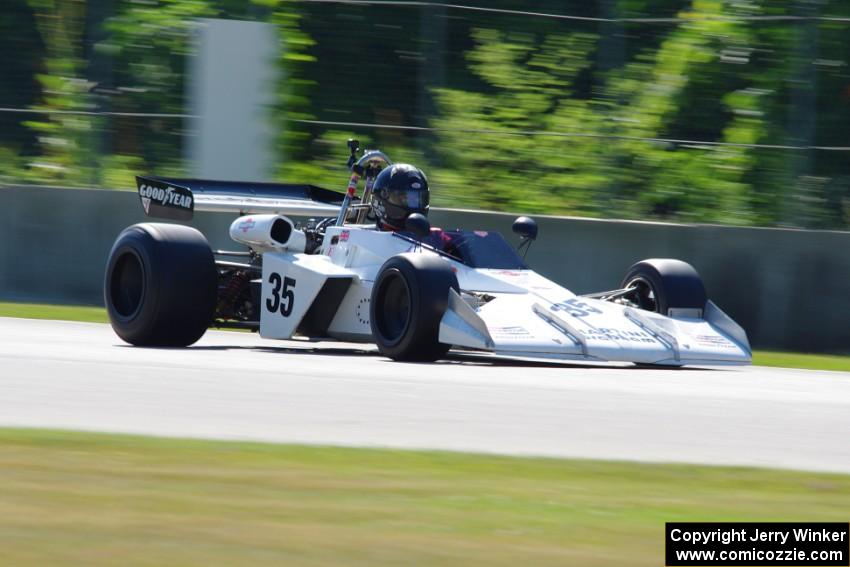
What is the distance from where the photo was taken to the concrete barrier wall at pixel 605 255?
1389 cm

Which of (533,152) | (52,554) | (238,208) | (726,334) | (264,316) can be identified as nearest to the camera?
(52,554)

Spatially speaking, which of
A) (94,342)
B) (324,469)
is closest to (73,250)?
(94,342)

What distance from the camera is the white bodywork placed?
418 inches

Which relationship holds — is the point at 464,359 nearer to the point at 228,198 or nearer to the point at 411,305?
the point at 411,305

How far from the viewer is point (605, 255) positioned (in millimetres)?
14852

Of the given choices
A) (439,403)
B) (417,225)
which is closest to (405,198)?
(417,225)

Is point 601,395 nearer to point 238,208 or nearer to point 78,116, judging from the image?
point 238,208

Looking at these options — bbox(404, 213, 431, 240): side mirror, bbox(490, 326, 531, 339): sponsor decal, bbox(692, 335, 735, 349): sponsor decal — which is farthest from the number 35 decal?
bbox(692, 335, 735, 349): sponsor decal

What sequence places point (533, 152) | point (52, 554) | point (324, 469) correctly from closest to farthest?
point (52, 554)
point (324, 469)
point (533, 152)

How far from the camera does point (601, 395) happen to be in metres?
9.09

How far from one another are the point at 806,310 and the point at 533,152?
3354 millimetres

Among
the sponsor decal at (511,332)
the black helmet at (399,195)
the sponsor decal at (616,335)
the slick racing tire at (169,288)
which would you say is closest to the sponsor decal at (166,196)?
the slick racing tire at (169,288)

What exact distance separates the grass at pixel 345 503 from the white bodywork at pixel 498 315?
3983 millimetres

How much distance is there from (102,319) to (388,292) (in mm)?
4435
